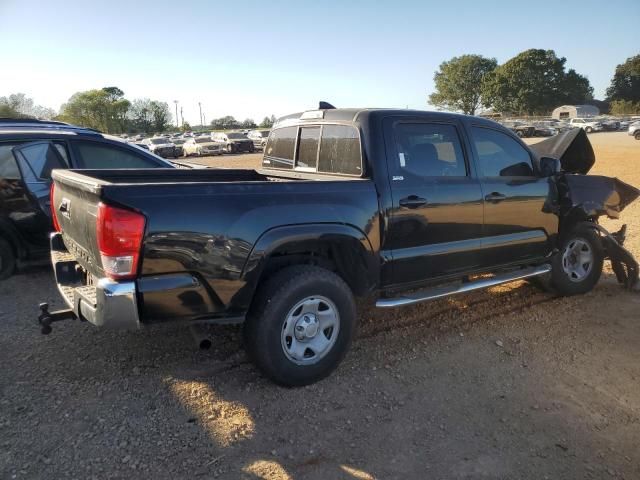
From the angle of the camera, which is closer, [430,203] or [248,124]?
[430,203]

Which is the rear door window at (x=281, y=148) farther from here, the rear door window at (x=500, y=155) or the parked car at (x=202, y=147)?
the parked car at (x=202, y=147)

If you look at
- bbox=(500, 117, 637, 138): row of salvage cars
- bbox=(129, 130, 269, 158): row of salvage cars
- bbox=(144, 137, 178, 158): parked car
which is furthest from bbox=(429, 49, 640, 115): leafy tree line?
bbox=(144, 137, 178, 158): parked car

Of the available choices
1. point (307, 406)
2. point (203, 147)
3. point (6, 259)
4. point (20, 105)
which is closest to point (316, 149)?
point (307, 406)

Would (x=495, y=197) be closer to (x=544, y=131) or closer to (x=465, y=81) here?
(x=544, y=131)

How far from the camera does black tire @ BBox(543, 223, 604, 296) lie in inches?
198

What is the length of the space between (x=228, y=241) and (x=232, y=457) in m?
1.23

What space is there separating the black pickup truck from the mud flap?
2 centimetres

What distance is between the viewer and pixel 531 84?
297 feet

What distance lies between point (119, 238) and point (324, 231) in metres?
1.30

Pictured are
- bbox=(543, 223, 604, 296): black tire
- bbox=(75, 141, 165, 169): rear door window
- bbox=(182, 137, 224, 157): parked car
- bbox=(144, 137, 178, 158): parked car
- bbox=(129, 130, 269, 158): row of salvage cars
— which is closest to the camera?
bbox=(543, 223, 604, 296): black tire

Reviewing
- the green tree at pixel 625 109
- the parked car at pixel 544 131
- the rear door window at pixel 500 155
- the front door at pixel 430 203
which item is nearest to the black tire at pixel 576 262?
the rear door window at pixel 500 155

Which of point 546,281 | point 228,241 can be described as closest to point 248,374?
point 228,241

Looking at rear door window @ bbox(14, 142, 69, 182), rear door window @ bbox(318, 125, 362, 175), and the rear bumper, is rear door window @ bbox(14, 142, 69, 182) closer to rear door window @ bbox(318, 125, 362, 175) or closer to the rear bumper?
the rear bumper

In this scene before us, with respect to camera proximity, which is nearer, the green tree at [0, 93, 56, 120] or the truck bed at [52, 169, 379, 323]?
the truck bed at [52, 169, 379, 323]
